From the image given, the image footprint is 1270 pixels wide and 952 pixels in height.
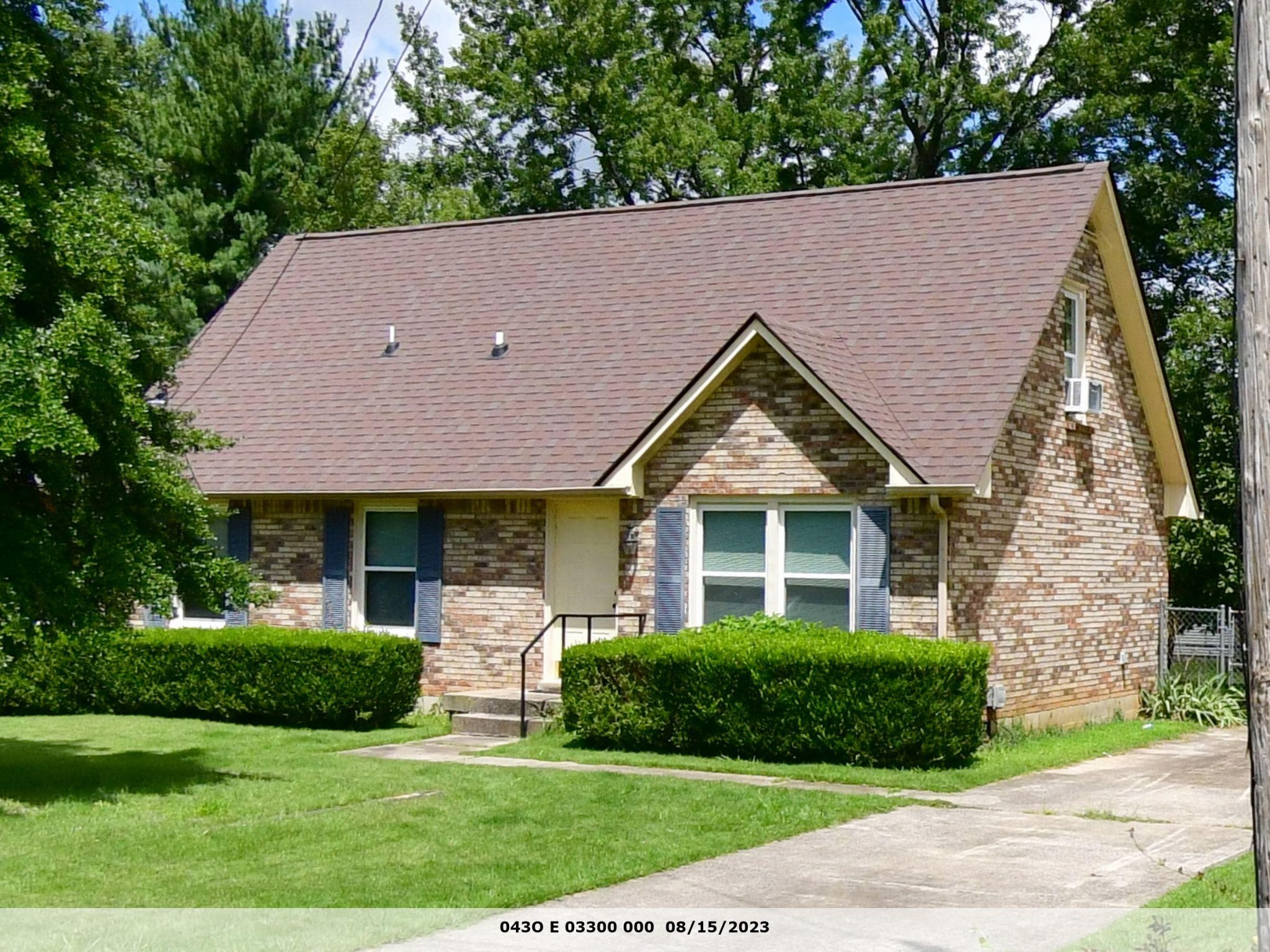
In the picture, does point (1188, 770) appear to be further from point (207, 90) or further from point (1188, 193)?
point (207, 90)

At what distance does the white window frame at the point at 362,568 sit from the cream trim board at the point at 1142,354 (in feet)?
32.2

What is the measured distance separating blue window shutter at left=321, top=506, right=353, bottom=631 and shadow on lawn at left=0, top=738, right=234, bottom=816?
157 inches

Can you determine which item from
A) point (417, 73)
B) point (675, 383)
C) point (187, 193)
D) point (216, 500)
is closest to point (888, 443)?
point (675, 383)

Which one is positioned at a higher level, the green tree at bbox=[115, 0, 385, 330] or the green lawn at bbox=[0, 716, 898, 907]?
the green tree at bbox=[115, 0, 385, 330]

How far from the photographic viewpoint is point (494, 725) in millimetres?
17953

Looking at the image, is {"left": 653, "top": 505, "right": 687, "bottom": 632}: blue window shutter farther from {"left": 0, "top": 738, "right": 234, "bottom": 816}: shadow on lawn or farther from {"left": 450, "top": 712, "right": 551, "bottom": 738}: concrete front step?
{"left": 0, "top": 738, "right": 234, "bottom": 816}: shadow on lawn

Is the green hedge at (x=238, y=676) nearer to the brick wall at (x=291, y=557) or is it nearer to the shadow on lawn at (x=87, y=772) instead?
the brick wall at (x=291, y=557)

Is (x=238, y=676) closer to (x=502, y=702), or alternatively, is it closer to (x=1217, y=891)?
(x=502, y=702)

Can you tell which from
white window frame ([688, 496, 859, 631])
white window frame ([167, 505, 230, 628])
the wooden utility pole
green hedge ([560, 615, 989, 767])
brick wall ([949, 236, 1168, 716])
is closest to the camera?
the wooden utility pole

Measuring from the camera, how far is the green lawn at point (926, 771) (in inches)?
561

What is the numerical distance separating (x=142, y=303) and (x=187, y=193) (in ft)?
69.2

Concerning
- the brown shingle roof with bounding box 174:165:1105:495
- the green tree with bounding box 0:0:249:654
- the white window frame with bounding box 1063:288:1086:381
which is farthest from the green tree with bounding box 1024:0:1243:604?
the green tree with bounding box 0:0:249:654

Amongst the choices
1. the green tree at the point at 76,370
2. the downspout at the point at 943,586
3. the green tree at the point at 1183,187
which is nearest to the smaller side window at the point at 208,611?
the green tree at the point at 76,370

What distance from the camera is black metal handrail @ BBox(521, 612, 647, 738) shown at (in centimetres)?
1772
